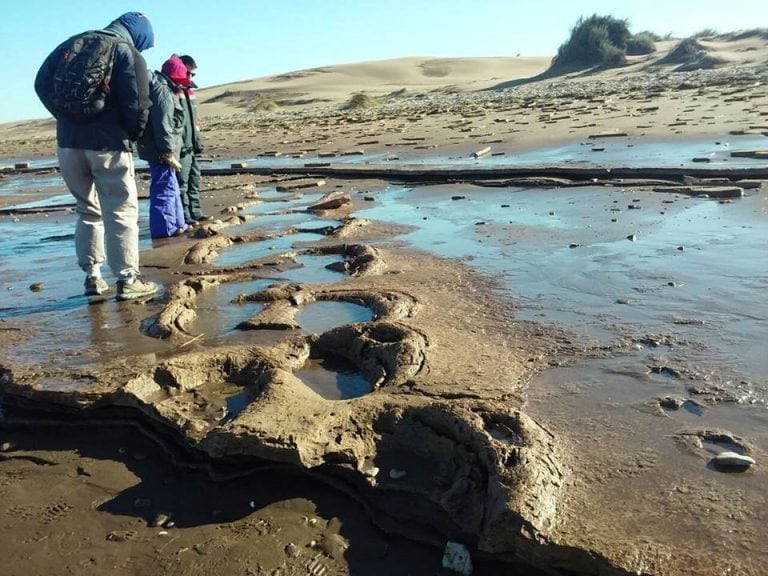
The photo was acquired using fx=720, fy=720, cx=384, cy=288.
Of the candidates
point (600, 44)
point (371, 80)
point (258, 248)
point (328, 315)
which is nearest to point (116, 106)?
point (328, 315)

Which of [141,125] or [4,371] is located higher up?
[141,125]

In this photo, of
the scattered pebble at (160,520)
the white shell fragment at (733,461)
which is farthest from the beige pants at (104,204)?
the white shell fragment at (733,461)

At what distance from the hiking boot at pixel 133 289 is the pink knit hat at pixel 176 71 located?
336cm

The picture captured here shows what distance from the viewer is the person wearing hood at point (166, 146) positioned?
6.57 m

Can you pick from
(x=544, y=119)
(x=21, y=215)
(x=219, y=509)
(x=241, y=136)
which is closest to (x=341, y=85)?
(x=241, y=136)

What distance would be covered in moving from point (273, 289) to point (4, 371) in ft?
5.35

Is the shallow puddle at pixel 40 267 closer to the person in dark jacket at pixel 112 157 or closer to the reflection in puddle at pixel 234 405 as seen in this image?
the person in dark jacket at pixel 112 157

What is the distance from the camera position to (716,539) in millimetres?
1912

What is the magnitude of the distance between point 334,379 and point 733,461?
5.28 ft

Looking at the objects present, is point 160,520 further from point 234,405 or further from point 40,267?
point 40,267

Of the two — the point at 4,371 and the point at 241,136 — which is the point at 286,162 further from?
the point at 4,371

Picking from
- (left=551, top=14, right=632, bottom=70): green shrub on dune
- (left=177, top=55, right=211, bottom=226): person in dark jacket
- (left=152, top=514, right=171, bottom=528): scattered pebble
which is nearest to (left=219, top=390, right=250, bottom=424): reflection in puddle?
(left=152, top=514, right=171, bottom=528): scattered pebble

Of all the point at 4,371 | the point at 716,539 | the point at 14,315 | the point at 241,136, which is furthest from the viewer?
the point at 241,136

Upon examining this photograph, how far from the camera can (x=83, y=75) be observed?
4.24 meters
